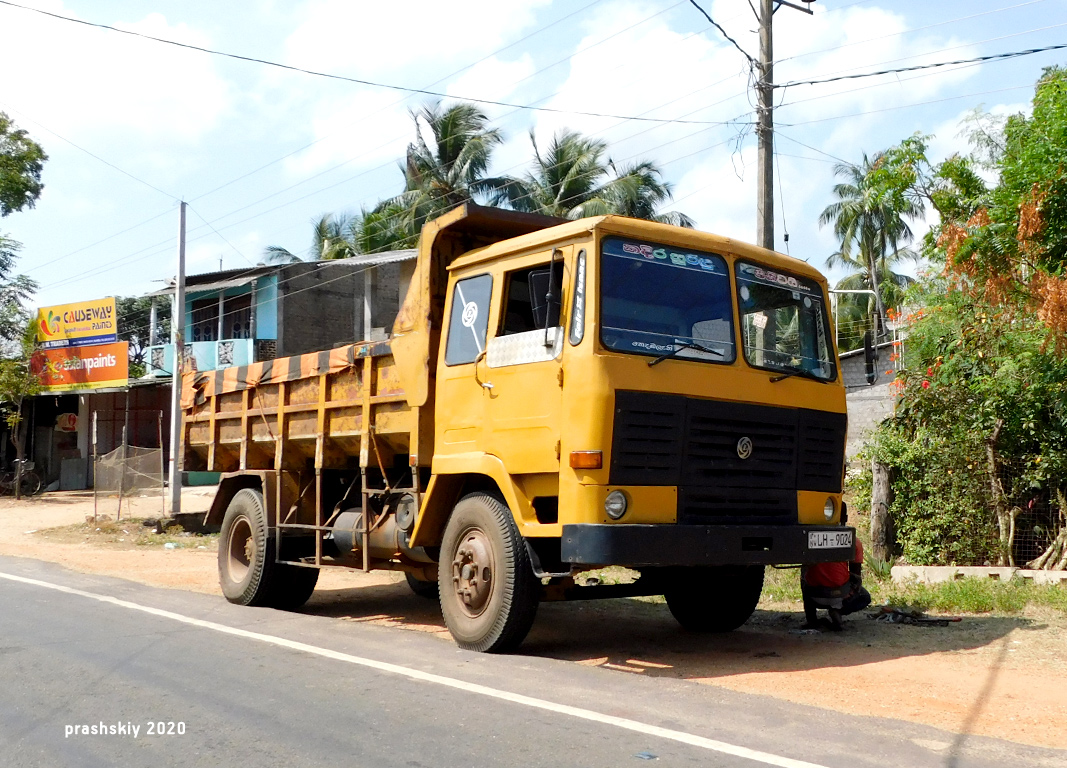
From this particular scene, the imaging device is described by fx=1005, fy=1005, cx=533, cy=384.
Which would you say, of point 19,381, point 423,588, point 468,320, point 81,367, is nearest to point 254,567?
point 423,588

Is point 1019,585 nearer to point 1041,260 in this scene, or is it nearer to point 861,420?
point 1041,260

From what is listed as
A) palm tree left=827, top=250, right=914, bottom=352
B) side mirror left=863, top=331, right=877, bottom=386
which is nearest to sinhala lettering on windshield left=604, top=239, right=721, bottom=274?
side mirror left=863, top=331, right=877, bottom=386

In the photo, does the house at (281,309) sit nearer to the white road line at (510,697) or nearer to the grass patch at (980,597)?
the white road line at (510,697)

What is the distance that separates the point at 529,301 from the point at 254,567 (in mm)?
4542

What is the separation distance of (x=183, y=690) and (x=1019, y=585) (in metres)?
7.43

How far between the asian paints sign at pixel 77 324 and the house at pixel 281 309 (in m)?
1.65

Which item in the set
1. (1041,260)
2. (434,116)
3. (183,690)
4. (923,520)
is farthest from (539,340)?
(434,116)

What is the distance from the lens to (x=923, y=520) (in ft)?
36.9

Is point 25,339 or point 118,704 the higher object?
point 25,339

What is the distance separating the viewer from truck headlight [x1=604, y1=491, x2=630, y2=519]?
636 cm

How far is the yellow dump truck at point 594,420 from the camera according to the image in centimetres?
648

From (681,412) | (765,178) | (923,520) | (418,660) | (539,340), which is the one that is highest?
(765,178)

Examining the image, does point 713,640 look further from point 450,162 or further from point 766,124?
point 450,162

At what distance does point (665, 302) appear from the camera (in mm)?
6867
